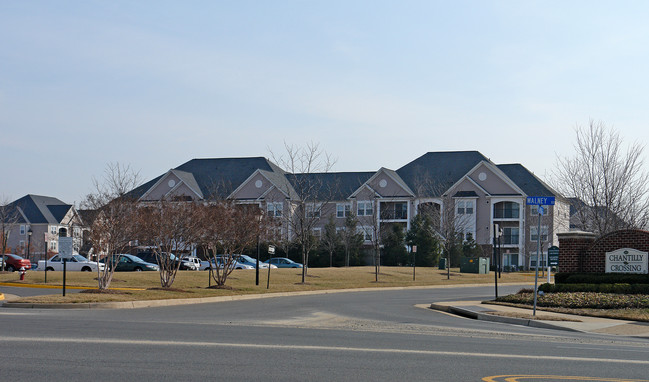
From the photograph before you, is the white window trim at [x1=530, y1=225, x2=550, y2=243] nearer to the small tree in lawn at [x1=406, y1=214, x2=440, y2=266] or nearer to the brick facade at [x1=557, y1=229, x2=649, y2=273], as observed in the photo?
the small tree in lawn at [x1=406, y1=214, x2=440, y2=266]

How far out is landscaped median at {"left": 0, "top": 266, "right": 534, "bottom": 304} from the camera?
997 inches

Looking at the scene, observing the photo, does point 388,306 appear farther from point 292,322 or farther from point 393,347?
point 393,347

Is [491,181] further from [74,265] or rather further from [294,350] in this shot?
[294,350]

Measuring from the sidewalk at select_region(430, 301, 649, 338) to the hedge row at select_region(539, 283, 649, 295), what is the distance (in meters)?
3.90

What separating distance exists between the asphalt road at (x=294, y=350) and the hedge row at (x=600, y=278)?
400 inches

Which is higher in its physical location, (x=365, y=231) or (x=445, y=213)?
(x=445, y=213)

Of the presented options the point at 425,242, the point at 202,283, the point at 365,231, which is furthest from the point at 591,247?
the point at 365,231

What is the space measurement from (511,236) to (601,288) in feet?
149

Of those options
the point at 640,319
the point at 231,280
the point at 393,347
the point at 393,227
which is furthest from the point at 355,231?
the point at 393,347

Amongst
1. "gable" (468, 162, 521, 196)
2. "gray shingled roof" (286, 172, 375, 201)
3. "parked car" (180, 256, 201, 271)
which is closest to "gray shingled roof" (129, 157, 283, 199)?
"gray shingled roof" (286, 172, 375, 201)

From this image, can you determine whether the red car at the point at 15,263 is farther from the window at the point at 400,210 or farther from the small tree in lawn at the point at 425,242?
the window at the point at 400,210

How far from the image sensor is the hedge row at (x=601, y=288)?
26.1 meters

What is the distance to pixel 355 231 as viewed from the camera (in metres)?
70.8

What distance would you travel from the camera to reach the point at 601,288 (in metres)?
26.8
